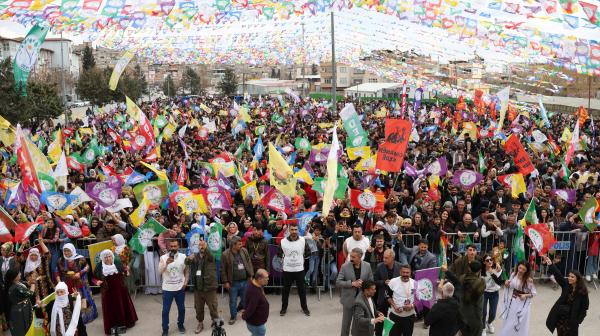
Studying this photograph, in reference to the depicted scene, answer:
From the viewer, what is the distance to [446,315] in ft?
19.6

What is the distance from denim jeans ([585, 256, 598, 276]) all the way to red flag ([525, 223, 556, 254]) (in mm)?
1575

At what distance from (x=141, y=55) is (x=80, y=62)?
71.4 metres

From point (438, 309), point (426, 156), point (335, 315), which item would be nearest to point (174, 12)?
point (426, 156)

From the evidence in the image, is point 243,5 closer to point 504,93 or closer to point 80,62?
point 504,93

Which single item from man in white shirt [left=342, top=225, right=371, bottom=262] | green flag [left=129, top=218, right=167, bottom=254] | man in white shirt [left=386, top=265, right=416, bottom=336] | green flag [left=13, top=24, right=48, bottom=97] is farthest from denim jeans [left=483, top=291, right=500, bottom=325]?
green flag [left=13, top=24, right=48, bottom=97]

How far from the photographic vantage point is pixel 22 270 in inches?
315

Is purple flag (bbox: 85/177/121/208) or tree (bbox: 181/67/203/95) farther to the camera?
tree (bbox: 181/67/203/95)

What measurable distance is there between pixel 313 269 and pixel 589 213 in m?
4.33

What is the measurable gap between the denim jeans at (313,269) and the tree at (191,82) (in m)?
91.7

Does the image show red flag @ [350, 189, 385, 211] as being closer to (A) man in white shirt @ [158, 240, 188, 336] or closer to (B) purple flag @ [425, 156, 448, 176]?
(A) man in white shirt @ [158, 240, 188, 336]

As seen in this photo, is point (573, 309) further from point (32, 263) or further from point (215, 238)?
point (32, 263)

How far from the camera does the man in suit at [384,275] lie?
23.2 ft

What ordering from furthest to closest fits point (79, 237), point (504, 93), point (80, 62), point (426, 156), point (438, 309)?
point (80, 62), point (504, 93), point (426, 156), point (79, 237), point (438, 309)

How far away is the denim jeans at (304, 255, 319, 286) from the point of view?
8945mm
